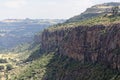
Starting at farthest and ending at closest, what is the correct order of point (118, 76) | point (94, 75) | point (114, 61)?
point (94, 75) → point (114, 61) → point (118, 76)

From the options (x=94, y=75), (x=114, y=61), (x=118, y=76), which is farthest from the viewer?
(x=94, y=75)

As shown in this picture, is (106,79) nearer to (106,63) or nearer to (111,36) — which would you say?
(106,63)

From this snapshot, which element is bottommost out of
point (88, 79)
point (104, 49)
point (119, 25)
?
point (88, 79)

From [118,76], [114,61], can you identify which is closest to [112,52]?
[114,61]

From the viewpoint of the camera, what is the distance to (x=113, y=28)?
650 feet

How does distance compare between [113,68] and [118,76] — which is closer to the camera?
[118,76]

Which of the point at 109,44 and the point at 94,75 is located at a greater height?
the point at 109,44

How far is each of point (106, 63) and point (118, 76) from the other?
22.1 m

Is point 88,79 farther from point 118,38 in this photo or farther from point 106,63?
point 118,38

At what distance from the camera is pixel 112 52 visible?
18600 centimetres

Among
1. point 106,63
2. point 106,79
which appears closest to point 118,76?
point 106,79

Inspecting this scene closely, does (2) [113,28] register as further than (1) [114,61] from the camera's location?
Yes

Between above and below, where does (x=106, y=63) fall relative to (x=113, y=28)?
below

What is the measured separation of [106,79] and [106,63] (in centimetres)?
1471
